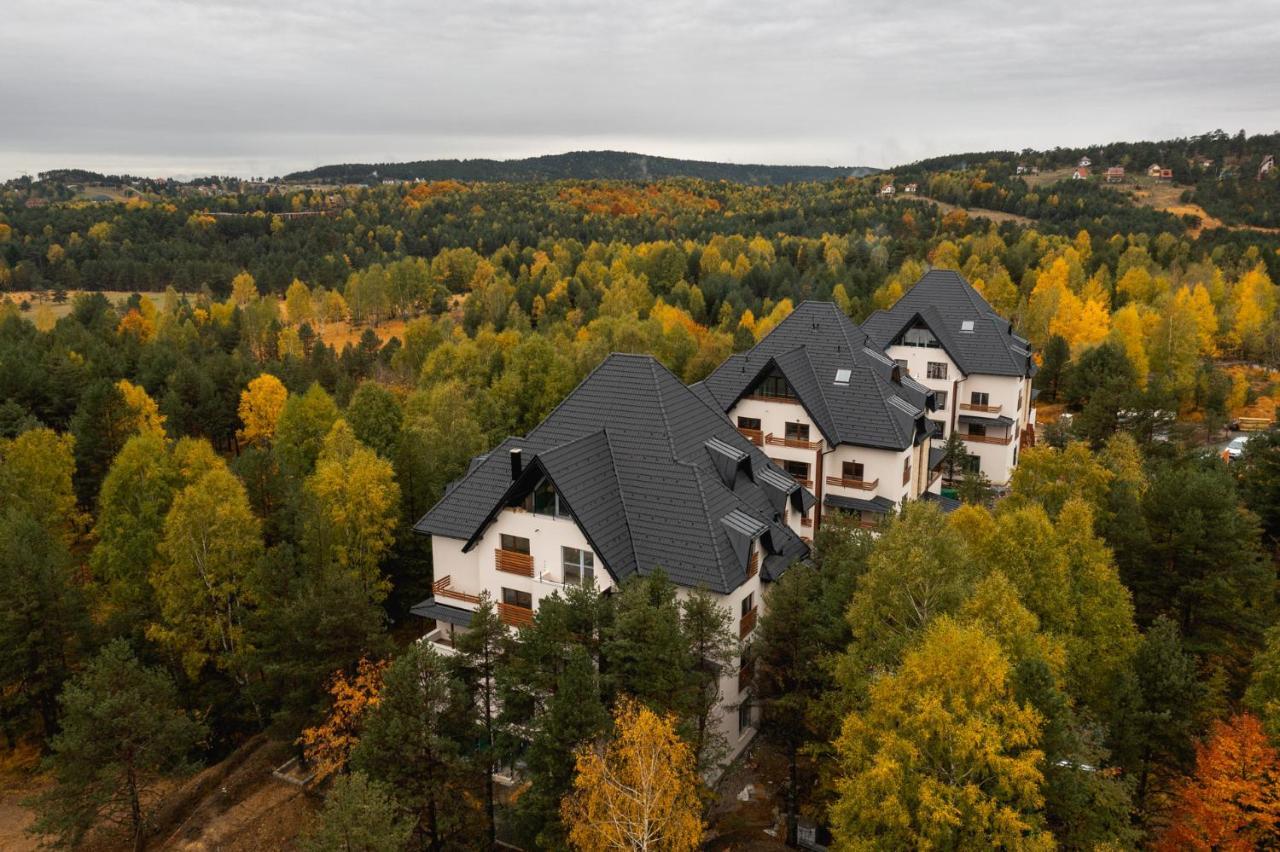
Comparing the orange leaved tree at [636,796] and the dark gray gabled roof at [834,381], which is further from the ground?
the dark gray gabled roof at [834,381]

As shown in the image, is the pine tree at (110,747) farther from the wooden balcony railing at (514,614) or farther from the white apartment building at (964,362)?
the white apartment building at (964,362)

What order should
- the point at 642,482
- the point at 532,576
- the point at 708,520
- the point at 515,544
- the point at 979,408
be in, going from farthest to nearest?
the point at 979,408 < the point at 515,544 < the point at 642,482 < the point at 532,576 < the point at 708,520

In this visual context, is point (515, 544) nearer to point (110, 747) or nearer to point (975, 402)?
point (110, 747)

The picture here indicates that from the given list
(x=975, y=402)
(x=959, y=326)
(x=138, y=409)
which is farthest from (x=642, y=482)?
(x=138, y=409)

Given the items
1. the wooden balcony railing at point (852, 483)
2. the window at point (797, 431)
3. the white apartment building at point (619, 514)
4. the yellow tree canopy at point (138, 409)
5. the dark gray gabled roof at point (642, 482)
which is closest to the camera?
the dark gray gabled roof at point (642, 482)

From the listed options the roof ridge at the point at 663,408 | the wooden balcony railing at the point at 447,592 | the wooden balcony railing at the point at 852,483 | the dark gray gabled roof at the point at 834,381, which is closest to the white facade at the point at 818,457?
the wooden balcony railing at the point at 852,483

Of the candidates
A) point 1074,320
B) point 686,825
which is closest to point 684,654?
point 686,825

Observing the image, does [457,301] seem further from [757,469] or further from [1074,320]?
[757,469]
